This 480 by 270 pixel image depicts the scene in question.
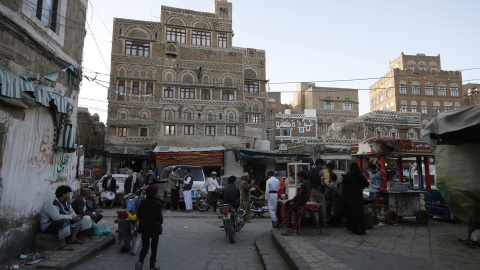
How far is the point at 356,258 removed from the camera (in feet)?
17.1

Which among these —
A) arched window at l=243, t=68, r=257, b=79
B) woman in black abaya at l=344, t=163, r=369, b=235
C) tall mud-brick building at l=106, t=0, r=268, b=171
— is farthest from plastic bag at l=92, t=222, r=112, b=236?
arched window at l=243, t=68, r=257, b=79

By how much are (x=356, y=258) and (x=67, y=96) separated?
7.04m

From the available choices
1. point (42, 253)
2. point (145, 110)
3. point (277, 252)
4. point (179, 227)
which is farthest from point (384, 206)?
point (145, 110)

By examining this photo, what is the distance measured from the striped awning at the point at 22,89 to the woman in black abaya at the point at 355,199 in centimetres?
658

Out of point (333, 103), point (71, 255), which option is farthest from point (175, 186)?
point (333, 103)

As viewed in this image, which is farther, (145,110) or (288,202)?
(145,110)

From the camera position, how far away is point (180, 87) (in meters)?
31.0

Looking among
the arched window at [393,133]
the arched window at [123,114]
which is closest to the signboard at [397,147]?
the arched window at [123,114]

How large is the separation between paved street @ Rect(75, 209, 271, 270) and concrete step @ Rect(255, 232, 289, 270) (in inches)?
5.4

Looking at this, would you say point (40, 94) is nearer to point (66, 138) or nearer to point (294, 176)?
point (66, 138)

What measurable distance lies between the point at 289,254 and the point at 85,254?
11.9ft

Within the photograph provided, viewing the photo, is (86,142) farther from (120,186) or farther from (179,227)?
(179,227)

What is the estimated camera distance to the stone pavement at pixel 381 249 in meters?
4.87

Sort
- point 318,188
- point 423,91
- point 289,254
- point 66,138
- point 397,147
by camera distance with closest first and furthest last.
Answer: point 289,254 < point 66,138 < point 318,188 < point 397,147 < point 423,91
